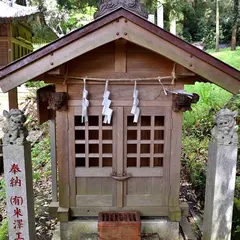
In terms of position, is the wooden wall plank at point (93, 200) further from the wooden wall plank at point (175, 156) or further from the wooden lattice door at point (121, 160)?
the wooden wall plank at point (175, 156)

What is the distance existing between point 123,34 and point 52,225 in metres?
3.51

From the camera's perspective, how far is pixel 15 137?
3.38 metres

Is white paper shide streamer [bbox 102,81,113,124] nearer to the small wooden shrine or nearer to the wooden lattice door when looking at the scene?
the small wooden shrine

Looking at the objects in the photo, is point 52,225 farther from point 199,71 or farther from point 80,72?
point 199,71

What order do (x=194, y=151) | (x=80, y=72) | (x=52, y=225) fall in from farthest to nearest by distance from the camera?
(x=194, y=151) < (x=52, y=225) < (x=80, y=72)

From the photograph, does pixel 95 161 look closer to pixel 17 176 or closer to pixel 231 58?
pixel 17 176

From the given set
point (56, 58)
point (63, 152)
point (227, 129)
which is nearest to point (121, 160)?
point (63, 152)

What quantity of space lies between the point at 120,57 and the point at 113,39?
0.64 metres

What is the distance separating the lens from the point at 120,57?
405 centimetres

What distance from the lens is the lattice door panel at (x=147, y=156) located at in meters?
4.29

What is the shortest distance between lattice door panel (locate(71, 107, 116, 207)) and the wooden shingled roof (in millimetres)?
1111

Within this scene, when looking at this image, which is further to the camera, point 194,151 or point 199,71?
point 194,151

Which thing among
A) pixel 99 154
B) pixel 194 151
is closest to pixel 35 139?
pixel 194 151

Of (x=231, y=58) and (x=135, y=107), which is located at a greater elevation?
(x=231, y=58)
